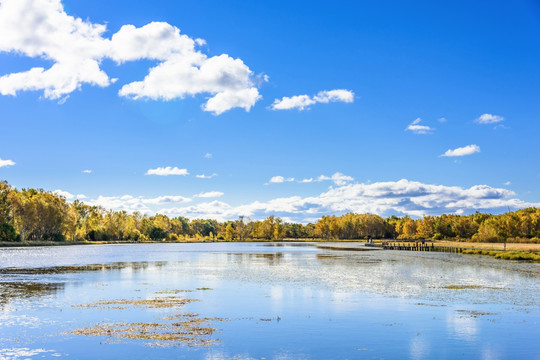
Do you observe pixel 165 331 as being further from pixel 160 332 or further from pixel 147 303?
pixel 147 303

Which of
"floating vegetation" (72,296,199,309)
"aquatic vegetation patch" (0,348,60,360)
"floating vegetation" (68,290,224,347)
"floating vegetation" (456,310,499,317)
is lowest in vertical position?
"floating vegetation" (456,310,499,317)

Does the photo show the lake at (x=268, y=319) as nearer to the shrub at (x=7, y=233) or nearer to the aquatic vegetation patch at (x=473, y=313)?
the aquatic vegetation patch at (x=473, y=313)

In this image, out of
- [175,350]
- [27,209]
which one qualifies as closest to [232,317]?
[175,350]

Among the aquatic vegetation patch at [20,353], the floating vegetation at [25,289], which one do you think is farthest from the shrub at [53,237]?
the aquatic vegetation patch at [20,353]

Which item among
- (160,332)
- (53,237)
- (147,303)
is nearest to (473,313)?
(160,332)

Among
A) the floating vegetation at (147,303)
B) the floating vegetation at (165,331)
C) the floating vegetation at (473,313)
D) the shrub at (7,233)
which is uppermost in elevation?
the shrub at (7,233)

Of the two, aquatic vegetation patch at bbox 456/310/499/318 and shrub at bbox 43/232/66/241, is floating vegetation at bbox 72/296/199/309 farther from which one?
shrub at bbox 43/232/66/241

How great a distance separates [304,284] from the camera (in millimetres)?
43844

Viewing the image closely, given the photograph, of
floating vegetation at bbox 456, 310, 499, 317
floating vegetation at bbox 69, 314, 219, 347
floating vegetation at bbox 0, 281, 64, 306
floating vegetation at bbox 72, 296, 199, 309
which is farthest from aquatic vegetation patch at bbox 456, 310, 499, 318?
floating vegetation at bbox 0, 281, 64, 306

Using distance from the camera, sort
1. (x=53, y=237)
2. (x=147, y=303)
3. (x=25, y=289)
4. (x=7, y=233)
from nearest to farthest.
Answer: (x=147, y=303) < (x=25, y=289) < (x=7, y=233) < (x=53, y=237)

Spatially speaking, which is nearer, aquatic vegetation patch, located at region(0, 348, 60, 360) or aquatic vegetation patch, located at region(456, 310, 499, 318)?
aquatic vegetation patch, located at region(0, 348, 60, 360)

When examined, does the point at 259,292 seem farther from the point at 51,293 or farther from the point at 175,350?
the point at 175,350

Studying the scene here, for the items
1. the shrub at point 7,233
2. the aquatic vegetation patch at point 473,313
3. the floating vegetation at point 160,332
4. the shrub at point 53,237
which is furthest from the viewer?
the shrub at point 53,237

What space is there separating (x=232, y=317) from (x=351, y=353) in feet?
31.0
